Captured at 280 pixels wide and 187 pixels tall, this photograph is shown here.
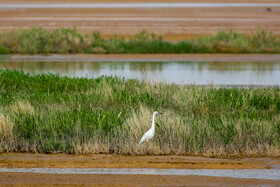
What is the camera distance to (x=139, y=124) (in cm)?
1073

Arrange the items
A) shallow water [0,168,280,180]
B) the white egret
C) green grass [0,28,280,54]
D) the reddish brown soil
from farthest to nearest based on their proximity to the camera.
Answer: green grass [0,28,280,54], the white egret, shallow water [0,168,280,180], the reddish brown soil

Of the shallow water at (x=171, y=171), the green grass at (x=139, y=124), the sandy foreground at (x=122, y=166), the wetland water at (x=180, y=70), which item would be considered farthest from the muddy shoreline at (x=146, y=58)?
the shallow water at (x=171, y=171)

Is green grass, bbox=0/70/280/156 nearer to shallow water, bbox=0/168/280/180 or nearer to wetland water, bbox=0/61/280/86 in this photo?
shallow water, bbox=0/168/280/180

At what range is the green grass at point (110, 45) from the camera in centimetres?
3538

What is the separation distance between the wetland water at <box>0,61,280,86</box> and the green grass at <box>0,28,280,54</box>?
466cm

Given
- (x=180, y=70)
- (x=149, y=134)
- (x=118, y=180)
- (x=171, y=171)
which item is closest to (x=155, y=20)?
(x=180, y=70)

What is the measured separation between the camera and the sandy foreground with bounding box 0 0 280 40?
185ft

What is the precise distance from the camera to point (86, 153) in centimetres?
1002

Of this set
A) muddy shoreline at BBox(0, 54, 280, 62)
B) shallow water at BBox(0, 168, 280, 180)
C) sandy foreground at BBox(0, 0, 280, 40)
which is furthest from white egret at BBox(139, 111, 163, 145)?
sandy foreground at BBox(0, 0, 280, 40)

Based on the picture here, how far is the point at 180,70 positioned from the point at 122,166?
1824 cm

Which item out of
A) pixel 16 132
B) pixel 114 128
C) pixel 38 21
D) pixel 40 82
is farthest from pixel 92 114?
pixel 38 21

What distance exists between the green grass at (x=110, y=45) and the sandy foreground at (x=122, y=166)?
1009 inches

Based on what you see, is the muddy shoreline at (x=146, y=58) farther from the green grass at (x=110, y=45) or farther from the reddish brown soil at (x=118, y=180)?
the reddish brown soil at (x=118, y=180)

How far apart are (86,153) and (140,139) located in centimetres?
110
